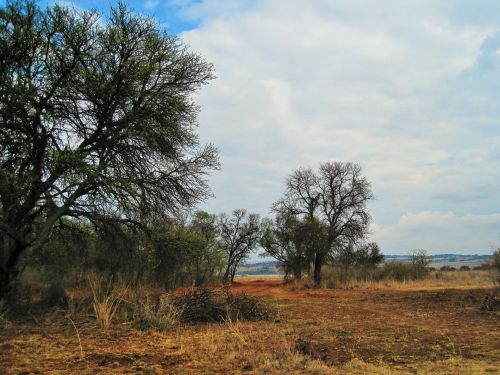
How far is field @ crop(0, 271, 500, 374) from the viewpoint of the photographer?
21.7ft

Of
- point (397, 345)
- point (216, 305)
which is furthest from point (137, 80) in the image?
point (397, 345)

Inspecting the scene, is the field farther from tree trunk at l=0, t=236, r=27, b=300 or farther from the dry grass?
the dry grass

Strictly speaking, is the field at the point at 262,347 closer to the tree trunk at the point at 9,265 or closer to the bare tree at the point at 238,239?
the tree trunk at the point at 9,265

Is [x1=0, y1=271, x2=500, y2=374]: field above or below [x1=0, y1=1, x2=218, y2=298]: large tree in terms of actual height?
below

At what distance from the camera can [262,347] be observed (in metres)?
8.20

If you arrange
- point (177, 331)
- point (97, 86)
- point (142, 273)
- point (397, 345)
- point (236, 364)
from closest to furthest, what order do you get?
point (236, 364) < point (397, 345) < point (177, 331) < point (97, 86) < point (142, 273)

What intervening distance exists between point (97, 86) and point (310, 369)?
969cm

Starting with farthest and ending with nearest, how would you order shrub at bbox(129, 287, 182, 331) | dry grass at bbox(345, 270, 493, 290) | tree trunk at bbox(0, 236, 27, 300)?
dry grass at bbox(345, 270, 493, 290) → tree trunk at bbox(0, 236, 27, 300) → shrub at bbox(129, 287, 182, 331)

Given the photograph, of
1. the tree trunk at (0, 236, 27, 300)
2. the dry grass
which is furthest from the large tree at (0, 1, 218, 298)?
the dry grass

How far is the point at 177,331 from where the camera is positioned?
10297mm

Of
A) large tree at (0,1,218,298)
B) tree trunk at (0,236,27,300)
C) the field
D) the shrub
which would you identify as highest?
large tree at (0,1,218,298)

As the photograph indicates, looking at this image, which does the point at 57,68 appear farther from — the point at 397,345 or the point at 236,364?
the point at 397,345

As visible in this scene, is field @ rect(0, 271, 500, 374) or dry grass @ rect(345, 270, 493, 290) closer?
field @ rect(0, 271, 500, 374)

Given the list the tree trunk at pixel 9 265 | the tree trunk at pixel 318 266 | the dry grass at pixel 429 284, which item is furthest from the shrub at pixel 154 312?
the tree trunk at pixel 318 266
